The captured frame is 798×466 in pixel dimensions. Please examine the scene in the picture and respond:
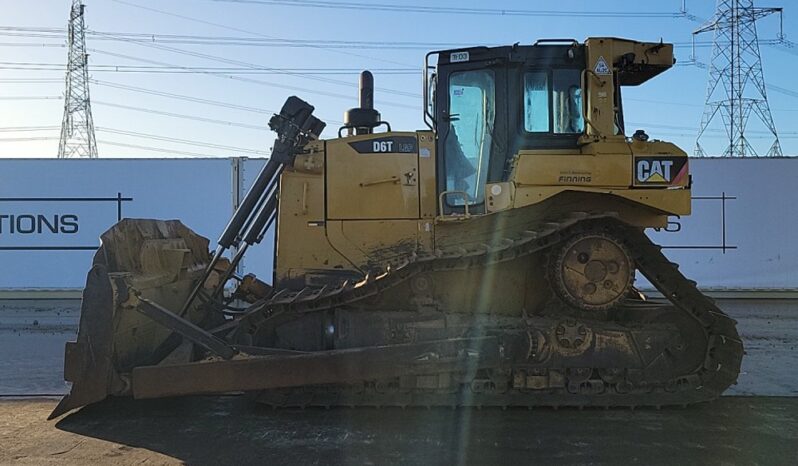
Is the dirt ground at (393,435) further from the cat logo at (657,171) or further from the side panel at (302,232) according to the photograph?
the cat logo at (657,171)

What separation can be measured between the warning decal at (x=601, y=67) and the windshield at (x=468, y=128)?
3.03 ft

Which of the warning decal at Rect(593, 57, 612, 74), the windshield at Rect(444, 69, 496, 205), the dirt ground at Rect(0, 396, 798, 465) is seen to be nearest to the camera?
the dirt ground at Rect(0, 396, 798, 465)

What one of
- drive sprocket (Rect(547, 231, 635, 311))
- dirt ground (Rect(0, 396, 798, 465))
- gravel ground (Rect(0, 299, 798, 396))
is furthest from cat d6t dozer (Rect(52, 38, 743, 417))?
gravel ground (Rect(0, 299, 798, 396))

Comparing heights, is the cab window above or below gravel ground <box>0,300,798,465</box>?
above

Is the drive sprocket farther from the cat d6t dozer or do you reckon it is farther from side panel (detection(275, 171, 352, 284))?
side panel (detection(275, 171, 352, 284))

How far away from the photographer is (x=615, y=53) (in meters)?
5.56

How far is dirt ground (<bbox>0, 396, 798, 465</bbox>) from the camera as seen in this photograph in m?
4.32

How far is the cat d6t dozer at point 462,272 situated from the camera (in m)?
5.02

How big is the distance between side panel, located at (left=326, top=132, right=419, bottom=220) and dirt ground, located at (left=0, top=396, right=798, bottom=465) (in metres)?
1.86

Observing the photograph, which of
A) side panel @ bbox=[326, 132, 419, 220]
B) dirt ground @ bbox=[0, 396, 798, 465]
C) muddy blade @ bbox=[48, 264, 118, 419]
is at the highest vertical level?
side panel @ bbox=[326, 132, 419, 220]

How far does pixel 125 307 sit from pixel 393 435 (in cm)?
250

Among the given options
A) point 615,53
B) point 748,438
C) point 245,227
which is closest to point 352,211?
point 245,227

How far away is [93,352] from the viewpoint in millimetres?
4984

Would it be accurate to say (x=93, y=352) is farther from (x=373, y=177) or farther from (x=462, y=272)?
(x=462, y=272)
